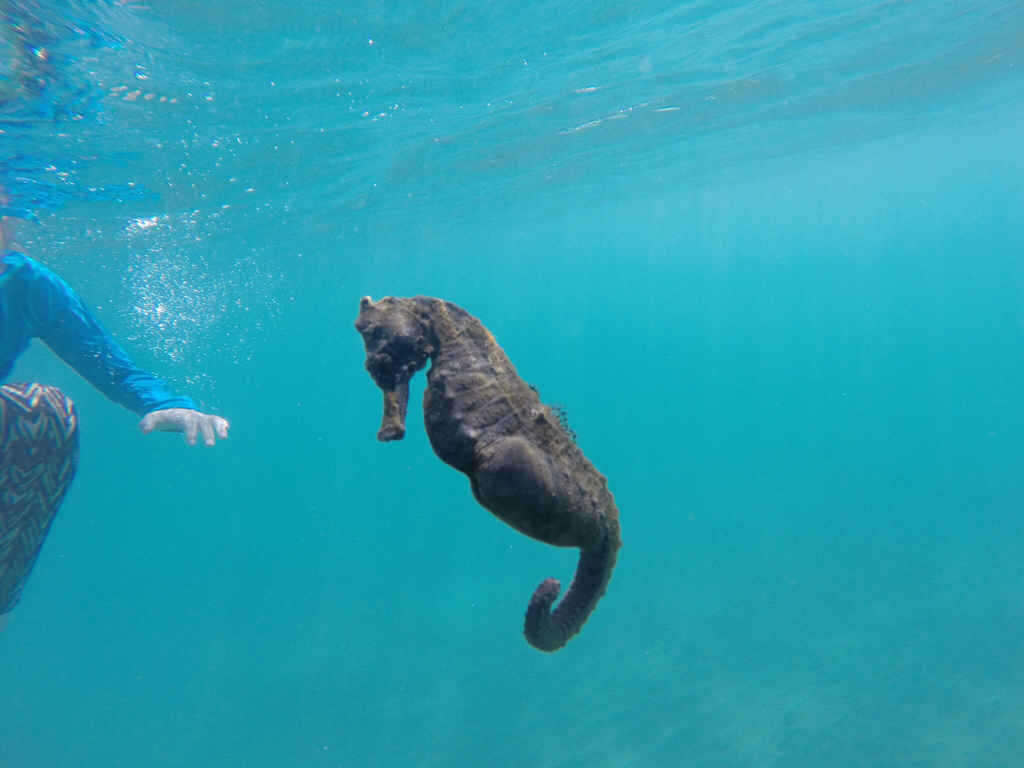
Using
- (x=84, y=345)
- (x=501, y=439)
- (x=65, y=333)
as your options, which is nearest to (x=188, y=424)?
(x=84, y=345)

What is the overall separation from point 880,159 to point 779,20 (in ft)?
97.9

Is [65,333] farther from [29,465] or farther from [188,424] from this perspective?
[188,424]

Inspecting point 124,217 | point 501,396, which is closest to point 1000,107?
point 501,396

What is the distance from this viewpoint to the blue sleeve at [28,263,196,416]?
532cm

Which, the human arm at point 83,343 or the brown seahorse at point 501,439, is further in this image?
the human arm at point 83,343

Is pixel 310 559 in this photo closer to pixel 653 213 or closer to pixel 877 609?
pixel 877 609

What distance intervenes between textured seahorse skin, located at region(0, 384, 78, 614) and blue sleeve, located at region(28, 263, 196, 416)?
44 cm

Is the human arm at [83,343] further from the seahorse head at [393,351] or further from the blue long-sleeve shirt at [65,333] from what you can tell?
the seahorse head at [393,351]

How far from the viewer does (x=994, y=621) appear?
12.6 meters

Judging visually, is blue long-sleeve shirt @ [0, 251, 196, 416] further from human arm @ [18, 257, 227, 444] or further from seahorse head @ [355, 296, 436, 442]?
seahorse head @ [355, 296, 436, 442]

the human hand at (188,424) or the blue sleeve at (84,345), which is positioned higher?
the blue sleeve at (84,345)

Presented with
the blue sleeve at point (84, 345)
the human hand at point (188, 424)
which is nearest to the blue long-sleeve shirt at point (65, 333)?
the blue sleeve at point (84, 345)

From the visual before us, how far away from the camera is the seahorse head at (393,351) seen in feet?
7.44

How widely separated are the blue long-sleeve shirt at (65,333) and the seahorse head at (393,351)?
12.7 feet
